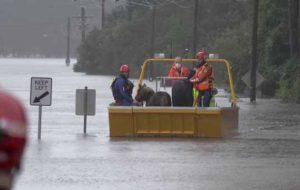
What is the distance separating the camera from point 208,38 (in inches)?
3017

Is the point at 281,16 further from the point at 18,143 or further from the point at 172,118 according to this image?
the point at 18,143

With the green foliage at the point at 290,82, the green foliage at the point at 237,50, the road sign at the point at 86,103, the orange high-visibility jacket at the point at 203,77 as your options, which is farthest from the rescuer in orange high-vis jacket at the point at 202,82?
the green foliage at the point at 237,50

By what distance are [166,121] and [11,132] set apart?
14.8 m

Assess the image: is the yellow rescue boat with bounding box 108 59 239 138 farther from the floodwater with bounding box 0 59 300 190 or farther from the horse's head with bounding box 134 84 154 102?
the horse's head with bounding box 134 84 154 102

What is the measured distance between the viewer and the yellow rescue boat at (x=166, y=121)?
706 inches

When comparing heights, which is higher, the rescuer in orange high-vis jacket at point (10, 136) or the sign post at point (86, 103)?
the rescuer in orange high-vis jacket at point (10, 136)

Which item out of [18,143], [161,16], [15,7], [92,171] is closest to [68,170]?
[92,171]

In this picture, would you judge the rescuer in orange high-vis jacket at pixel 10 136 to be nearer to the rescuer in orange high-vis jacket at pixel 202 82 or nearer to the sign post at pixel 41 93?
the sign post at pixel 41 93

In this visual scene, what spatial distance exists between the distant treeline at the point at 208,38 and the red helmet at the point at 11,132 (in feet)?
114

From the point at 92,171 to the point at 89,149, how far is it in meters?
3.26

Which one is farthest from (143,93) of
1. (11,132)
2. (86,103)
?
(11,132)

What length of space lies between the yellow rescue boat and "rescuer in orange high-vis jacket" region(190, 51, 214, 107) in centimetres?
103

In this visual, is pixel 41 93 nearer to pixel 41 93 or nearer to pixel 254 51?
pixel 41 93

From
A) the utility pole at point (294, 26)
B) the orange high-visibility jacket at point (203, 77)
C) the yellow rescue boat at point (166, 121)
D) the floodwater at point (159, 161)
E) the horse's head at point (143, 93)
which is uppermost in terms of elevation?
the utility pole at point (294, 26)
